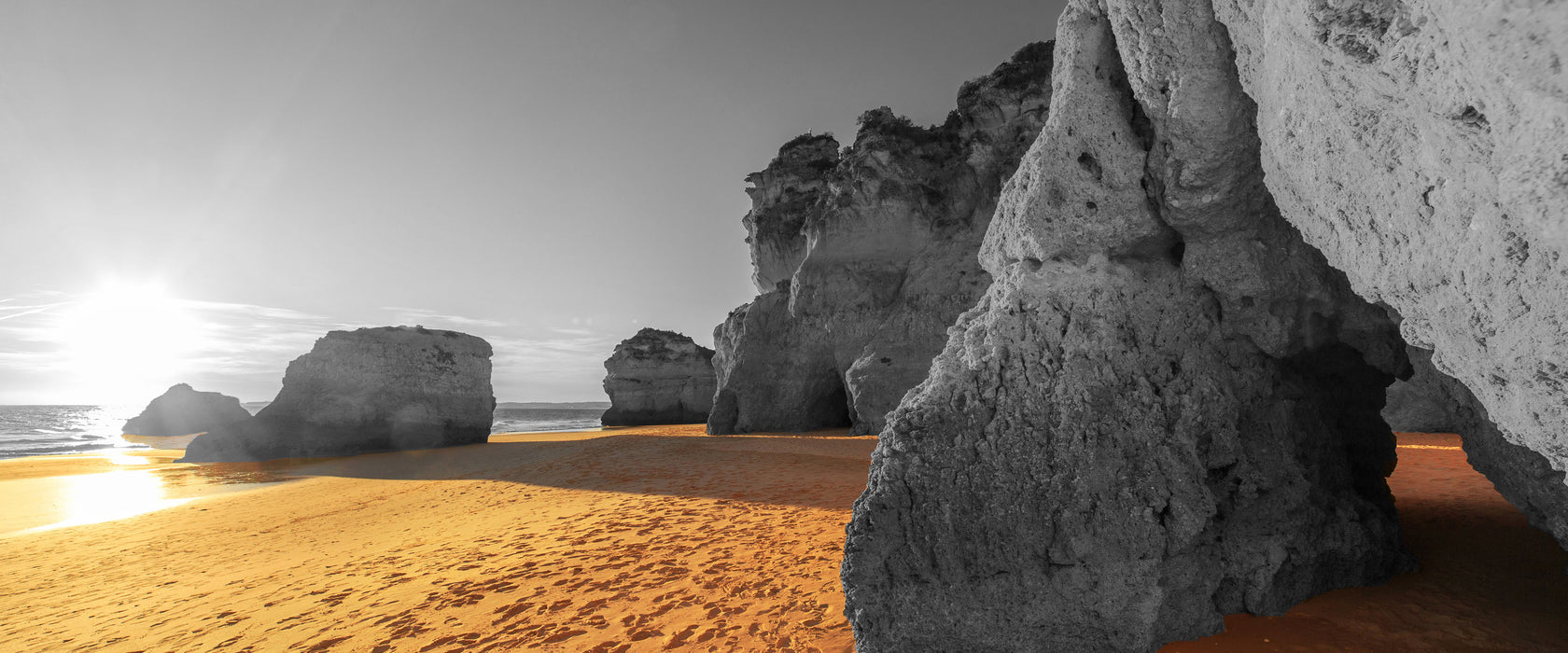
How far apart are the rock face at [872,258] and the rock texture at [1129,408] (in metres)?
12.6

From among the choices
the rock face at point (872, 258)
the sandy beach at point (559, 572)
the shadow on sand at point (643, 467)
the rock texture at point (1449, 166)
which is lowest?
the sandy beach at point (559, 572)

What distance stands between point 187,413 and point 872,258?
1530 inches

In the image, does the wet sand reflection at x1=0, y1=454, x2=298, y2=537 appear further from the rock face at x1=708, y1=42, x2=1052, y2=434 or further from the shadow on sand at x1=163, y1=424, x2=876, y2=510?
the rock face at x1=708, y1=42, x2=1052, y2=434

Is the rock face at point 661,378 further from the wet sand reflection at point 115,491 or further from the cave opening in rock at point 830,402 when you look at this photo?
the wet sand reflection at point 115,491

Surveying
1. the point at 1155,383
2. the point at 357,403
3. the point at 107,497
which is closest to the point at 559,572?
the point at 1155,383

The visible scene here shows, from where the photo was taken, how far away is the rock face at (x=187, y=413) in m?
32.7

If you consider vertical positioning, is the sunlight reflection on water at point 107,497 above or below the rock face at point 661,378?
below

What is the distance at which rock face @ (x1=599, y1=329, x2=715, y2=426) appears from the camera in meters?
35.3

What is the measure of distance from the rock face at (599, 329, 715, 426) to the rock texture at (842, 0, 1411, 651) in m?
31.9

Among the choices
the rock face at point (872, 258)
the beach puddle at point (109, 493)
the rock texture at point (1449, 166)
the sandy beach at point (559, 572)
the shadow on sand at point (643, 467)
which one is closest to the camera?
the rock texture at point (1449, 166)

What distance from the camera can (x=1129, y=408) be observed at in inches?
144

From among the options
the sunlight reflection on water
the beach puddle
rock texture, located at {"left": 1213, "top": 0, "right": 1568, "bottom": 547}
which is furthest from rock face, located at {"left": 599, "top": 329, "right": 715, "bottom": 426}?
rock texture, located at {"left": 1213, "top": 0, "right": 1568, "bottom": 547}

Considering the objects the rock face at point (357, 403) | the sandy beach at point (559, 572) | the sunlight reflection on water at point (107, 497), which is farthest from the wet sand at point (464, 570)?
the rock face at point (357, 403)

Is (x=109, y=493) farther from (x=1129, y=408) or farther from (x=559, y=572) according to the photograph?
(x=1129, y=408)
